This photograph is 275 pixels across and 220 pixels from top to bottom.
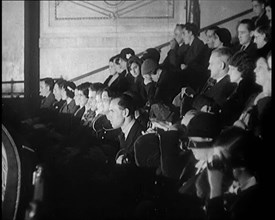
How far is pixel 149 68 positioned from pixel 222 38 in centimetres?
49

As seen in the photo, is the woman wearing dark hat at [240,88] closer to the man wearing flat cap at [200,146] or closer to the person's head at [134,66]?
the man wearing flat cap at [200,146]

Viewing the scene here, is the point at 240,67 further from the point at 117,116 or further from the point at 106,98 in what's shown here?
the point at 106,98

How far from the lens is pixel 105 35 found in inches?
118

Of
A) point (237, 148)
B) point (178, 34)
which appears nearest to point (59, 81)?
point (178, 34)

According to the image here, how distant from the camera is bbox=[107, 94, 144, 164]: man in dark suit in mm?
2429

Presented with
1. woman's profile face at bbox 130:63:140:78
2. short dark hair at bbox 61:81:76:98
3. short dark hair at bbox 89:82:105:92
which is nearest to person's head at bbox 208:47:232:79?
woman's profile face at bbox 130:63:140:78

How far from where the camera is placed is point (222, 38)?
262 cm

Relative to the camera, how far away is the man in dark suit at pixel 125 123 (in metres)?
2.43

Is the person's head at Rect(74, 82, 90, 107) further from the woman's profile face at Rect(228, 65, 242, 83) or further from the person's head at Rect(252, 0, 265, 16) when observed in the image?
the person's head at Rect(252, 0, 265, 16)

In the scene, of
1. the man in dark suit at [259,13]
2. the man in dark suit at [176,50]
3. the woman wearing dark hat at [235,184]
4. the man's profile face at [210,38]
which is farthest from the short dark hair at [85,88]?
the woman wearing dark hat at [235,184]

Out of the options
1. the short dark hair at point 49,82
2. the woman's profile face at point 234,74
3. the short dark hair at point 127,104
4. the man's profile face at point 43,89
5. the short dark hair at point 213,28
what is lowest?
the short dark hair at point 127,104

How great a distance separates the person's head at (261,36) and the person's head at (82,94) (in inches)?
46.4

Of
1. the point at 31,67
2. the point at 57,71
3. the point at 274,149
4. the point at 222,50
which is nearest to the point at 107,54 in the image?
the point at 57,71

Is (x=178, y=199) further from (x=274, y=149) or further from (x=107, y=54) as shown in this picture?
(x=107, y=54)
